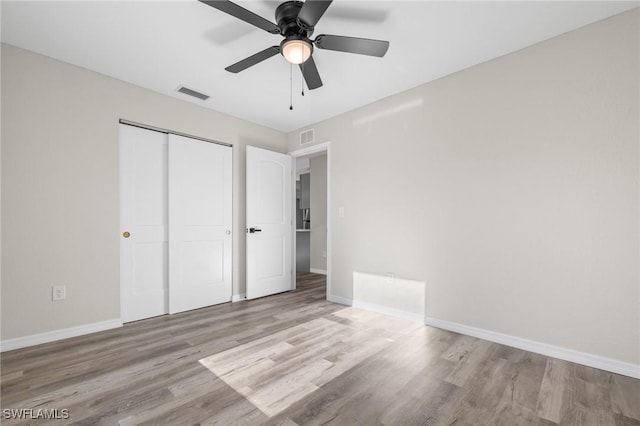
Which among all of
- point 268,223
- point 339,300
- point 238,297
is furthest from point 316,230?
→ point 238,297

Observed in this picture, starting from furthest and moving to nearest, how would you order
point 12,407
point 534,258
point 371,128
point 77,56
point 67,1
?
point 371,128
point 77,56
point 534,258
point 67,1
point 12,407

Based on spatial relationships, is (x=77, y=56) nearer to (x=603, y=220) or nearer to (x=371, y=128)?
(x=371, y=128)

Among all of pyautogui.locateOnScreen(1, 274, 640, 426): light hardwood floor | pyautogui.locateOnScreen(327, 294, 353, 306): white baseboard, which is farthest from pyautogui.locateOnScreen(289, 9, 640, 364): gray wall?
pyautogui.locateOnScreen(327, 294, 353, 306): white baseboard

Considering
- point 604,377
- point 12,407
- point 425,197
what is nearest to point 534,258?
point 604,377

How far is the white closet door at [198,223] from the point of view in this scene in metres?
3.44

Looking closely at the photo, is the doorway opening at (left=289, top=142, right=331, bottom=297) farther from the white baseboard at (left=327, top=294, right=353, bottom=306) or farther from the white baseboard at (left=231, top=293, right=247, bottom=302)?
the white baseboard at (left=231, top=293, right=247, bottom=302)

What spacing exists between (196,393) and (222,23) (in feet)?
8.76

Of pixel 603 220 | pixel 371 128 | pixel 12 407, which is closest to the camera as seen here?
pixel 12 407

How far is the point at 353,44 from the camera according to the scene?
2.00 meters

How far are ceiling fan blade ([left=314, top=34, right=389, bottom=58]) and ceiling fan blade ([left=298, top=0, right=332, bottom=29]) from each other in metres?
0.12

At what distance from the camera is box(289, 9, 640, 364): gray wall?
2062 mm

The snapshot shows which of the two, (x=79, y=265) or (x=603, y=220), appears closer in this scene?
(x=603, y=220)

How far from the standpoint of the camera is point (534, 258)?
2.39 meters
